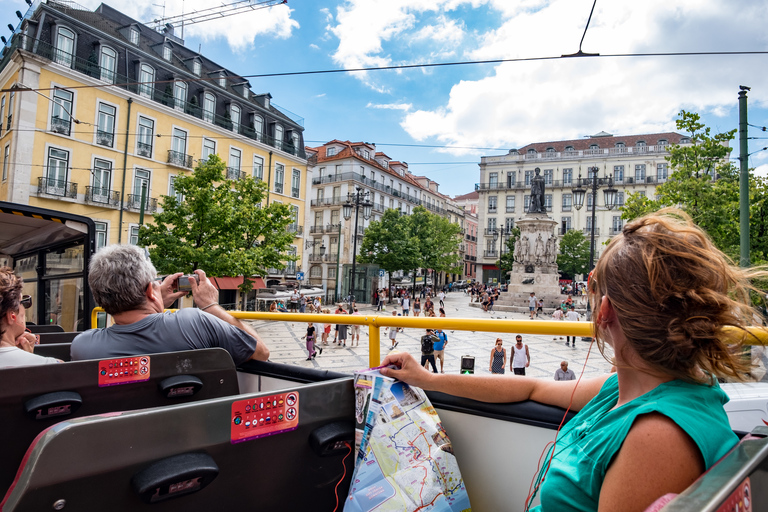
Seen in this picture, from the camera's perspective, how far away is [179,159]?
3050cm

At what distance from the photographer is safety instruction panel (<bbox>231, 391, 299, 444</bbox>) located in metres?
1.54

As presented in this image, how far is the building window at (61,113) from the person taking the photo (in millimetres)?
24219

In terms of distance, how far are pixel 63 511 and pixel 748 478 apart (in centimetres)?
156

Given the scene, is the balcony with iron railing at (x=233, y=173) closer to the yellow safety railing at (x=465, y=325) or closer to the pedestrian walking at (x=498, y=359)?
the yellow safety railing at (x=465, y=325)

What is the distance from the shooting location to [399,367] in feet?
6.59

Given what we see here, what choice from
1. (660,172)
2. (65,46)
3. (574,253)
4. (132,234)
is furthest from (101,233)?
(660,172)

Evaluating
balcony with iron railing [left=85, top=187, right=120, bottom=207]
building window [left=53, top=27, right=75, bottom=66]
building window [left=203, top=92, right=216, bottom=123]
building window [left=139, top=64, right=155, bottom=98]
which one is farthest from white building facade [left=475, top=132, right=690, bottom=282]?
building window [left=53, top=27, right=75, bottom=66]

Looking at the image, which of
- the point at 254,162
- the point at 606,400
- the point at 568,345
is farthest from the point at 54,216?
the point at 254,162

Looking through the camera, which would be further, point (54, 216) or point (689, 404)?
point (54, 216)

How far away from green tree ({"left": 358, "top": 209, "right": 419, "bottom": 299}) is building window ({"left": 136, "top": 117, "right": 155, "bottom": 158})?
80.8 ft

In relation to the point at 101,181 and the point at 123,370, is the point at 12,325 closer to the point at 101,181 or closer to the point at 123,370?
the point at 123,370

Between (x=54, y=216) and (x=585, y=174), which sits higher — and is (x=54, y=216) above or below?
below

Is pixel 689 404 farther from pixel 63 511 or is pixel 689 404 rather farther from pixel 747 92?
pixel 747 92

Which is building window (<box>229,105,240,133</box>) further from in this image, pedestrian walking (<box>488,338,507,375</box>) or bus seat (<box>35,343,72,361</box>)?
pedestrian walking (<box>488,338,507,375</box>)
